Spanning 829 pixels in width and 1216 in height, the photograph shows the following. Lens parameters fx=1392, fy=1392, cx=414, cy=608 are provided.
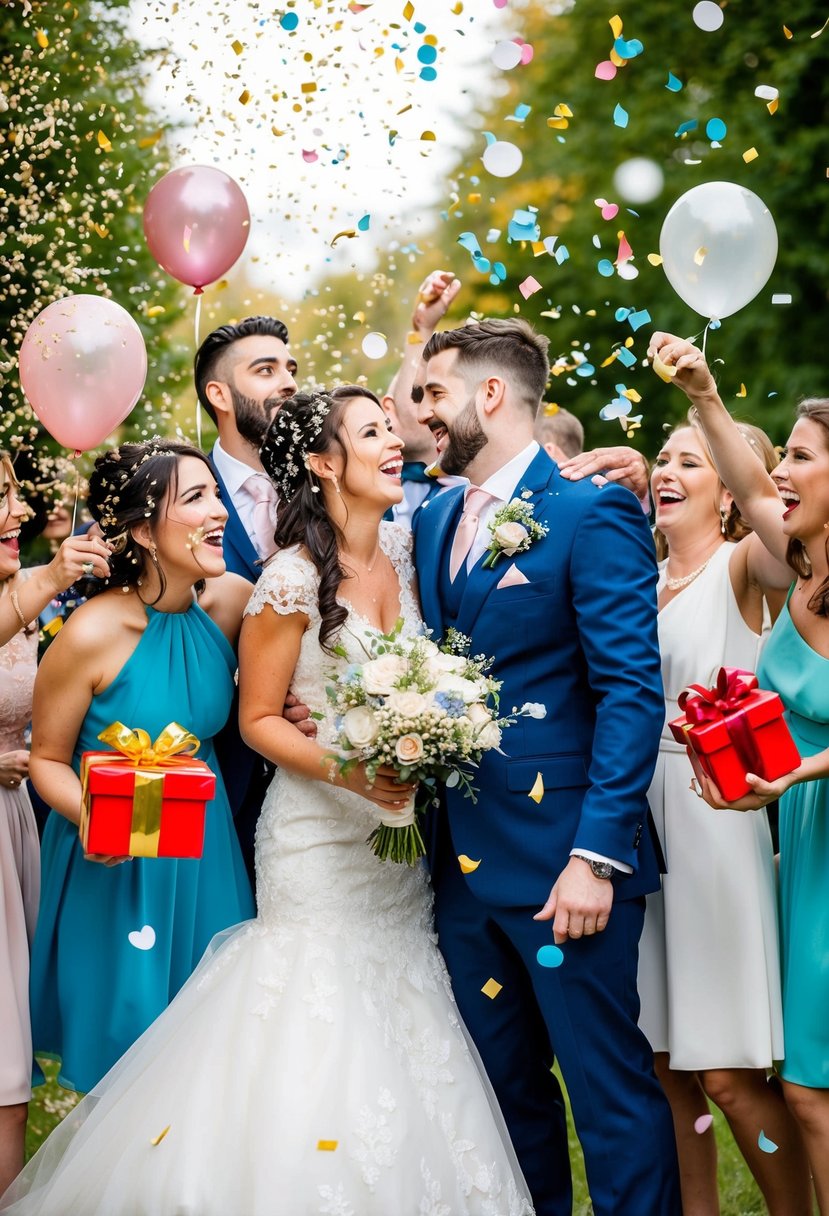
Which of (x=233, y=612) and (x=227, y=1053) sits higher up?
(x=233, y=612)

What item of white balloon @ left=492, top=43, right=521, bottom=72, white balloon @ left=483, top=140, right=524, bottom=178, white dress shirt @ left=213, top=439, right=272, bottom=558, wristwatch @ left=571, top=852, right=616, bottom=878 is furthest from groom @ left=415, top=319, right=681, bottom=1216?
white dress shirt @ left=213, top=439, right=272, bottom=558

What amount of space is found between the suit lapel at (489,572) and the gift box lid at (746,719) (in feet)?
2.47

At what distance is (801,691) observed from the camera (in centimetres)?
398

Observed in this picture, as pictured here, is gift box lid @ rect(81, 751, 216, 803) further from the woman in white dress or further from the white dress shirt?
the white dress shirt

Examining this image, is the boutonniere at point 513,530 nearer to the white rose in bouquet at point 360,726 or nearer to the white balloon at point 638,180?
the white rose in bouquet at point 360,726

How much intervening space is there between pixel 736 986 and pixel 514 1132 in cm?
81

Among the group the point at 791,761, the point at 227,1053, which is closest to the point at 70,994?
the point at 227,1053

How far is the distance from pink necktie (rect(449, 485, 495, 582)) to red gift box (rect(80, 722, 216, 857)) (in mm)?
1061

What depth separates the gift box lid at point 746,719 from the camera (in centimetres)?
367

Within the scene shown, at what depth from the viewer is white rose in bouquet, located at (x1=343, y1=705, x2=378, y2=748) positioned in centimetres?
371

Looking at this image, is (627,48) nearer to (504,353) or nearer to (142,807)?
(504,353)

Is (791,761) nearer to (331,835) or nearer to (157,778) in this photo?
(331,835)

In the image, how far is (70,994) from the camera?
4.34 m

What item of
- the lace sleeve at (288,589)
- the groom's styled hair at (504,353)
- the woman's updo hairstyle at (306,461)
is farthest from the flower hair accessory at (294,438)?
the groom's styled hair at (504,353)
